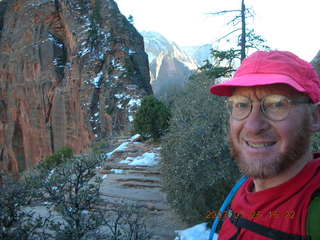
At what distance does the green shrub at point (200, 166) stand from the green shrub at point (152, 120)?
5.63 m

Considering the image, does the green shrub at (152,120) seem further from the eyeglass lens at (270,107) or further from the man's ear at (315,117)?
the man's ear at (315,117)

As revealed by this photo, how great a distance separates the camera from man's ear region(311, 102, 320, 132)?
4.06 feet

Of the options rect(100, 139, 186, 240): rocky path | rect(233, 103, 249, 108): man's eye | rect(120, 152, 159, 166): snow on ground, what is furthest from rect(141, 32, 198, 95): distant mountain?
rect(233, 103, 249, 108): man's eye

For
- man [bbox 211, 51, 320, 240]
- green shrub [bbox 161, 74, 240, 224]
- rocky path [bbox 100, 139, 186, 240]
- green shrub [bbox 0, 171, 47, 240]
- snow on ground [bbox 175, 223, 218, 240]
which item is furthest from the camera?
rocky path [bbox 100, 139, 186, 240]

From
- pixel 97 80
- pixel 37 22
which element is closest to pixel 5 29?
pixel 37 22

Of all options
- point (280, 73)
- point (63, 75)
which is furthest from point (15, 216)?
point (63, 75)

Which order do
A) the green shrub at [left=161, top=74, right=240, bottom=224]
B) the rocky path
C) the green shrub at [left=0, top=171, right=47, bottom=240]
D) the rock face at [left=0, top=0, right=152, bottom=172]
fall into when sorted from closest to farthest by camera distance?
the green shrub at [left=0, top=171, right=47, bottom=240] < the green shrub at [left=161, top=74, right=240, bottom=224] < the rocky path < the rock face at [left=0, top=0, right=152, bottom=172]

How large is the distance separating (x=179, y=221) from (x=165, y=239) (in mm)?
775

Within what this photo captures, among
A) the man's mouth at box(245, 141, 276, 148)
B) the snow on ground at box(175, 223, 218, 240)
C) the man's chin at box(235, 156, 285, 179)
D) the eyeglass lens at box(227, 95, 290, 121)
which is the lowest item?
the snow on ground at box(175, 223, 218, 240)

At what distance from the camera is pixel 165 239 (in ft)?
16.0

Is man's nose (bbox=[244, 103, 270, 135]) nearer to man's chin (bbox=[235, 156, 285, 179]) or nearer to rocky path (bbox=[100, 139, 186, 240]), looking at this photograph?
man's chin (bbox=[235, 156, 285, 179])

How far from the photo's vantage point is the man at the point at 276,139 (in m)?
1.14

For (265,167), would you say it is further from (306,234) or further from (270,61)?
(270,61)

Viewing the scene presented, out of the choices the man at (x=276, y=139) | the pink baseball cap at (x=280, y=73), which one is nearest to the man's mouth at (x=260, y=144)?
the man at (x=276, y=139)
